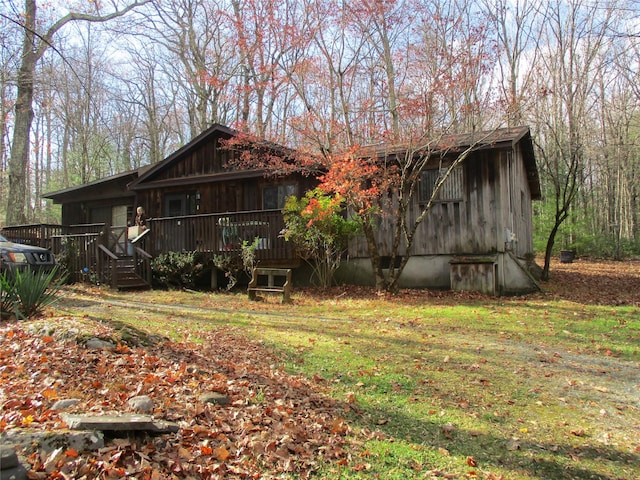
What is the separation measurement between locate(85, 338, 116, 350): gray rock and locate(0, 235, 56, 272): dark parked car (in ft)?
18.0

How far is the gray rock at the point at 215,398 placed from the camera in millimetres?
3879

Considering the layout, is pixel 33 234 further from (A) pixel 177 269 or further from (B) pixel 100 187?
(B) pixel 100 187

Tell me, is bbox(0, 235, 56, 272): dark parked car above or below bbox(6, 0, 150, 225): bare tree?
below

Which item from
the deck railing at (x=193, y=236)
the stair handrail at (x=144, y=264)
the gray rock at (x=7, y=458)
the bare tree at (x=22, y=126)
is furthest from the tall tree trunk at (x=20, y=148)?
the gray rock at (x=7, y=458)

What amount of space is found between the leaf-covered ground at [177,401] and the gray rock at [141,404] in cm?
6

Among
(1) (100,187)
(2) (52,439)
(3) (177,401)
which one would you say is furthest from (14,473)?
(1) (100,187)

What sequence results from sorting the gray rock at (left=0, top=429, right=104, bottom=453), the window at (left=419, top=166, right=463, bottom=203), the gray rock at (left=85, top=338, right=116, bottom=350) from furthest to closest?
the window at (left=419, top=166, right=463, bottom=203)
the gray rock at (left=85, top=338, right=116, bottom=350)
the gray rock at (left=0, top=429, right=104, bottom=453)

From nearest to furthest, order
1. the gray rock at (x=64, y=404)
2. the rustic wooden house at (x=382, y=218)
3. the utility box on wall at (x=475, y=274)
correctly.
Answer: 1. the gray rock at (x=64, y=404)
2. the utility box on wall at (x=475, y=274)
3. the rustic wooden house at (x=382, y=218)

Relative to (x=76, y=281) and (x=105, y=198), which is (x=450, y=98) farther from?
(x=105, y=198)

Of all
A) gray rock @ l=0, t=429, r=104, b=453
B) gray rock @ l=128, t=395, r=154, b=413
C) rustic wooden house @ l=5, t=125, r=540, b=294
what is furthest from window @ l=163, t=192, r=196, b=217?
gray rock @ l=0, t=429, r=104, b=453

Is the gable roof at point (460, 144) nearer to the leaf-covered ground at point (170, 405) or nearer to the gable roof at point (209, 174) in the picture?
the gable roof at point (209, 174)

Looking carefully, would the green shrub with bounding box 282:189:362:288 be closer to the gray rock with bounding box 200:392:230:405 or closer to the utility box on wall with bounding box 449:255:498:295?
the utility box on wall with bounding box 449:255:498:295

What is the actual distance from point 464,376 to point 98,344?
13.8ft

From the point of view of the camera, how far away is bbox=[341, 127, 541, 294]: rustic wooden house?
11922mm
